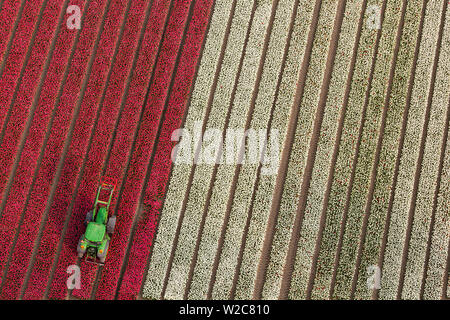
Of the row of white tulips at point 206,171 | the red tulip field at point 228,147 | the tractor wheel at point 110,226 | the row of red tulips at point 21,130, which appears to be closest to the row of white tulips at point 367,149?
the red tulip field at point 228,147

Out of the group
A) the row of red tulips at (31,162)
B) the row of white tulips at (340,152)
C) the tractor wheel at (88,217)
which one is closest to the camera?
the tractor wheel at (88,217)

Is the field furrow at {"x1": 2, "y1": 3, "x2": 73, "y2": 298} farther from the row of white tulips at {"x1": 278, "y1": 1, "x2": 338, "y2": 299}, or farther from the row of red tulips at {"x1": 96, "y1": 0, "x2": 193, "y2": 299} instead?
the row of white tulips at {"x1": 278, "y1": 1, "x2": 338, "y2": 299}

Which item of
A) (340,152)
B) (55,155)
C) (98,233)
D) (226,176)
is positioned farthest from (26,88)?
(340,152)

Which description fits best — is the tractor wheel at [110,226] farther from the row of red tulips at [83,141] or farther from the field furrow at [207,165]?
the field furrow at [207,165]

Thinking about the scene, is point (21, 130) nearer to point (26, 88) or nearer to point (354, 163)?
point (26, 88)

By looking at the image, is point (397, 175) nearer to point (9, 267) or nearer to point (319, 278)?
point (319, 278)

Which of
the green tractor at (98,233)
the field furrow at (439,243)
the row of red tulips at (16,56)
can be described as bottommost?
the green tractor at (98,233)
